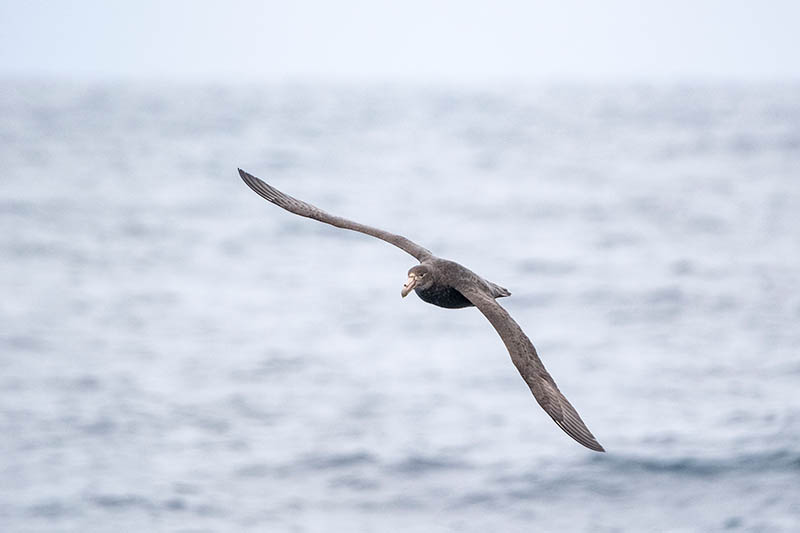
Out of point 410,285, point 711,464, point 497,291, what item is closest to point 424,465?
point 711,464

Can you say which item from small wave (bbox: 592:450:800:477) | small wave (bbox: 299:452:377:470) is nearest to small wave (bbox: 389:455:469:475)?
small wave (bbox: 299:452:377:470)

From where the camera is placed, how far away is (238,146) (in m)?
83.9

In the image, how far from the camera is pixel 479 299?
11250 millimetres

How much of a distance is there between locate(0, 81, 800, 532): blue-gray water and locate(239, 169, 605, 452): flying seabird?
9244 millimetres

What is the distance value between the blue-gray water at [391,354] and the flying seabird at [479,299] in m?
9.24

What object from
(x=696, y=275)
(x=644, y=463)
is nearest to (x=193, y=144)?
(x=696, y=275)

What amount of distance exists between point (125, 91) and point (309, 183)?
9199 cm

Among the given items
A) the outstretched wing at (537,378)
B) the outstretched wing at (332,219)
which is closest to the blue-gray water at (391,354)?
the outstretched wing at (332,219)

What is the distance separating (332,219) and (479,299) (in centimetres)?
189

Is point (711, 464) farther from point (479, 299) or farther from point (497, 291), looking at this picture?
point (479, 299)

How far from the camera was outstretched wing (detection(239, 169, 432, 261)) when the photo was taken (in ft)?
40.3

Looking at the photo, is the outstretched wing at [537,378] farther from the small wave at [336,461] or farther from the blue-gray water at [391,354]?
the small wave at [336,461]

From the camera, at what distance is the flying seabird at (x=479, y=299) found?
10.3 meters

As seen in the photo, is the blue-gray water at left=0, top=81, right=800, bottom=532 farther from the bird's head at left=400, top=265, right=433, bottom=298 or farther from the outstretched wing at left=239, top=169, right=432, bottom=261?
the bird's head at left=400, top=265, right=433, bottom=298
